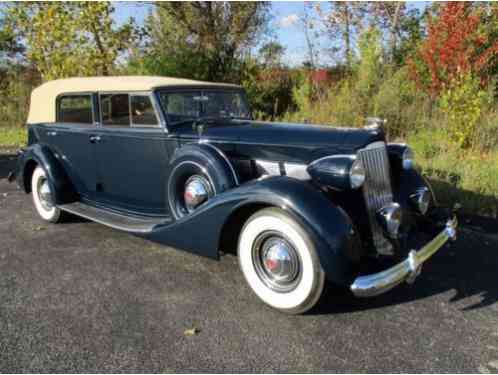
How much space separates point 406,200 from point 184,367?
215 centimetres

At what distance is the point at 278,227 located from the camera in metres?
2.77

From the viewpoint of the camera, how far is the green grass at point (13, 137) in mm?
11156

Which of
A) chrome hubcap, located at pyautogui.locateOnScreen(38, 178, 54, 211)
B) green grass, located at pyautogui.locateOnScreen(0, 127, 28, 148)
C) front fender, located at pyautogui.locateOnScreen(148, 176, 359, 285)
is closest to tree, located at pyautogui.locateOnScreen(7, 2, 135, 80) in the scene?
green grass, located at pyautogui.locateOnScreen(0, 127, 28, 148)

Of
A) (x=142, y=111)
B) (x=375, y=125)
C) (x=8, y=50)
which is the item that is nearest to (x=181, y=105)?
(x=142, y=111)

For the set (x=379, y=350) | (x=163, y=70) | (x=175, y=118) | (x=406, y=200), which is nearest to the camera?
(x=379, y=350)

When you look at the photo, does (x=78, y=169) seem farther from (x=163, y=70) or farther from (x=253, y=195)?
(x=163, y=70)

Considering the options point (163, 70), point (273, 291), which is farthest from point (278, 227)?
point (163, 70)

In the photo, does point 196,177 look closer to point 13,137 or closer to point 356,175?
point 356,175

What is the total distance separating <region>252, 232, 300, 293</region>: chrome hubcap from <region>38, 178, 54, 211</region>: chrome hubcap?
3.10 m

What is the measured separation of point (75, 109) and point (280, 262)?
3331 millimetres

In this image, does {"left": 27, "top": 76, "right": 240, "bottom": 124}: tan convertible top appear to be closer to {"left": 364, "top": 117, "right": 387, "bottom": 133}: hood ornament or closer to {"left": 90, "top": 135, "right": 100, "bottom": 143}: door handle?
{"left": 90, "top": 135, "right": 100, "bottom": 143}: door handle

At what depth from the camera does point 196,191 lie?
3523 millimetres

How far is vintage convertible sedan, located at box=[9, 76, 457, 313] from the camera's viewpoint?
2684 millimetres

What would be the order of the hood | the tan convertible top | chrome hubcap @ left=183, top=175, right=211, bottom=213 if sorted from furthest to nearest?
the tan convertible top
chrome hubcap @ left=183, top=175, right=211, bottom=213
the hood
